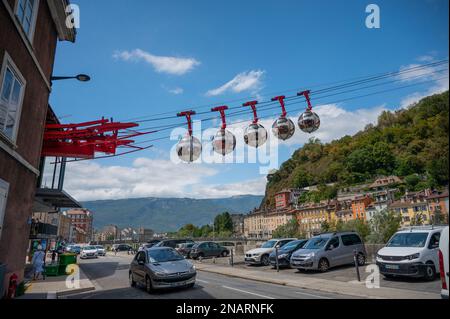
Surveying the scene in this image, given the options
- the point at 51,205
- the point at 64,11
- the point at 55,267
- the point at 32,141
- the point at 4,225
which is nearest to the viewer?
the point at 4,225

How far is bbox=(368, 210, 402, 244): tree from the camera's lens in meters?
46.4

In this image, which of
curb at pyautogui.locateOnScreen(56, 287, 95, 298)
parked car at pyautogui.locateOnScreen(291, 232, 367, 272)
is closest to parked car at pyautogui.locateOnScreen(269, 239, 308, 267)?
parked car at pyautogui.locateOnScreen(291, 232, 367, 272)

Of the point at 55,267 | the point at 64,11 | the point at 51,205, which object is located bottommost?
the point at 55,267

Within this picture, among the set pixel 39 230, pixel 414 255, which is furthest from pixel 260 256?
pixel 39 230

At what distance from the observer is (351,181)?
148875 millimetres

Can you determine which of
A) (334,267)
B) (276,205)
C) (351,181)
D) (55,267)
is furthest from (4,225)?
(276,205)

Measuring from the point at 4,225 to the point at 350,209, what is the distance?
4966 inches

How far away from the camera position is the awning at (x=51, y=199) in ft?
56.5

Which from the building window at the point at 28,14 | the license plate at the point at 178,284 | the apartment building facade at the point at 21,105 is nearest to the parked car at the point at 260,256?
the license plate at the point at 178,284

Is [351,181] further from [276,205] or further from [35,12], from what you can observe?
[35,12]

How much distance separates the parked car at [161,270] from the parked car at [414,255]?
7.30 m

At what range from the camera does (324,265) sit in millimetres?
15477

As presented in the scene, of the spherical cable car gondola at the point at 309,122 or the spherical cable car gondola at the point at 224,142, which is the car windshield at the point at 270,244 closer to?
the spherical cable car gondola at the point at 309,122

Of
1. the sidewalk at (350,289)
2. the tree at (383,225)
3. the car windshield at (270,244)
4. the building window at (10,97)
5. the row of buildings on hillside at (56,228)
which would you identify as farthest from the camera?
the tree at (383,225)
